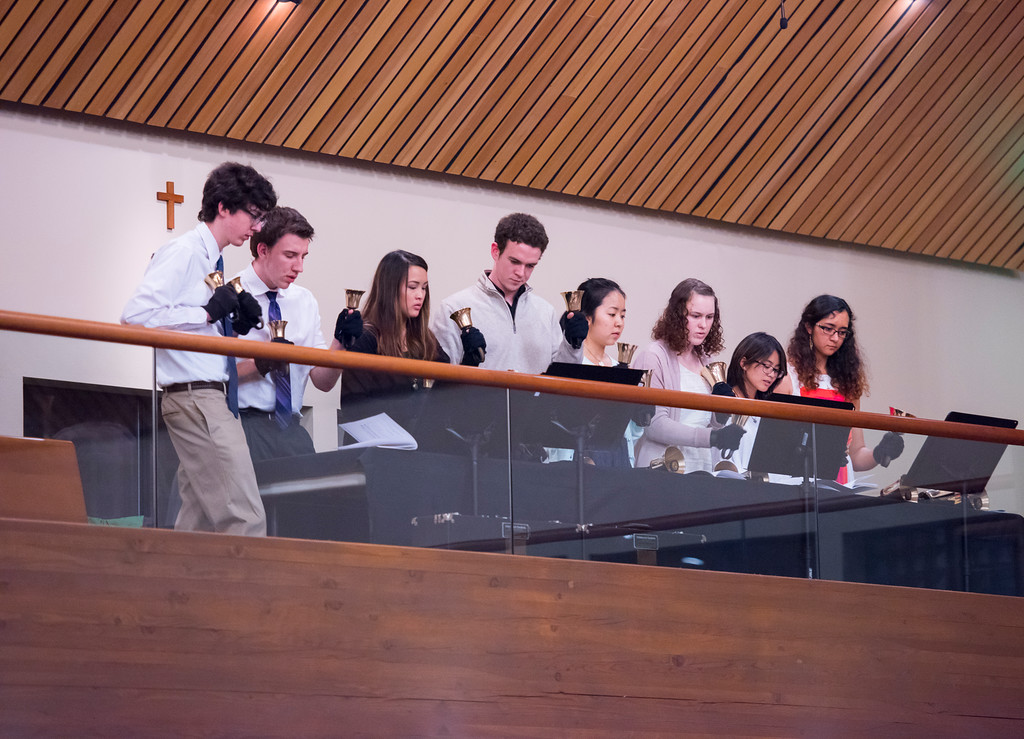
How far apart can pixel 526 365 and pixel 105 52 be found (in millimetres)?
2516

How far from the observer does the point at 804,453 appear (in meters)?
4.60

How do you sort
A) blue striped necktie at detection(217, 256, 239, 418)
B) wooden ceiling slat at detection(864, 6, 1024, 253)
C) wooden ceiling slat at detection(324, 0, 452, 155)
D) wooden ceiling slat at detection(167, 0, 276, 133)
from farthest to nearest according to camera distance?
wooden ceiling slat at detection(864, 6, 1024, 253) → wooden ceiling slat at detection(324, 0, 452, 155) → wooden ceiling slat at detection(167, 0, 276, 133) → blue striped necktie at detection(217, 256, 239, 418)

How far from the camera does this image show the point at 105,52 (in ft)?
20.0

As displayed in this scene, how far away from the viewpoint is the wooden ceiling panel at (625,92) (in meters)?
6.20

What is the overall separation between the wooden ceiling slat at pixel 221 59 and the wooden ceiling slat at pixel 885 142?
3.34 metres

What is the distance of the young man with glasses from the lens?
3801 mm

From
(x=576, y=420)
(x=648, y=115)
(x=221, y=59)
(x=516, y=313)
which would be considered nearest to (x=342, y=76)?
(x=221, y=59)

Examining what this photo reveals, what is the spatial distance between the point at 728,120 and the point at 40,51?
141 inches

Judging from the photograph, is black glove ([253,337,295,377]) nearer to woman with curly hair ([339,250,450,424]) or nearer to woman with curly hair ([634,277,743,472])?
woman with curly hair ([339,250,450,424])

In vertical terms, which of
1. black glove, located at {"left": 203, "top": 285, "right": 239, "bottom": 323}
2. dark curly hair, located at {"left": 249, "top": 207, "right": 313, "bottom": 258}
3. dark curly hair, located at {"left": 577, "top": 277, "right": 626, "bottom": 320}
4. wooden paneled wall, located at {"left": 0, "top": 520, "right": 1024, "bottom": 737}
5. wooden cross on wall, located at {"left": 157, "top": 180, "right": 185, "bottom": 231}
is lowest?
wooden paneled wall, located at {"left": 0, "top": 520, "right": 1024, "bottom": 737}

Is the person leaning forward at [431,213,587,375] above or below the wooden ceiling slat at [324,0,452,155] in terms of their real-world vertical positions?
below

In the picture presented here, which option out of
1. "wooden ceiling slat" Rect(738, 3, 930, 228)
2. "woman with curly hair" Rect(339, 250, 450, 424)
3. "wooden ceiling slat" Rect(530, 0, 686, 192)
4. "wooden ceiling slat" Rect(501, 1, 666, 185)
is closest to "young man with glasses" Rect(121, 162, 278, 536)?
"woman with curly hair" Rect(339, 250, 450, 424)

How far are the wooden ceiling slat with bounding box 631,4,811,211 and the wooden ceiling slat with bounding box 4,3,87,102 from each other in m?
3.06

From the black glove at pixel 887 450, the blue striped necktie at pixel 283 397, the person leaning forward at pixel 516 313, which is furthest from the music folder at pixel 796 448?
the blue striped necktie at pixel 283 397
